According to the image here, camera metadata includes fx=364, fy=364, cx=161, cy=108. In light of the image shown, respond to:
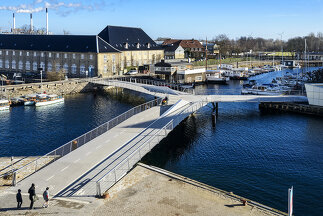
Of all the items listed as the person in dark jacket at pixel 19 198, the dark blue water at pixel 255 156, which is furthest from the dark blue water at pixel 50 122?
the person in dark jacket at pixel 19 198

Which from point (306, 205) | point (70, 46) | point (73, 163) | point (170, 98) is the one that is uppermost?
point (70, 46)

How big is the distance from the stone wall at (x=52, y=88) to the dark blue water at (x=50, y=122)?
4395mm

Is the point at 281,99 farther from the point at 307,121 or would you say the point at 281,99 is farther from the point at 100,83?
the point at 100,83

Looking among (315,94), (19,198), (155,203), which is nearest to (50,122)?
(19,198)

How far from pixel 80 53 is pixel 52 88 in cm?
1331

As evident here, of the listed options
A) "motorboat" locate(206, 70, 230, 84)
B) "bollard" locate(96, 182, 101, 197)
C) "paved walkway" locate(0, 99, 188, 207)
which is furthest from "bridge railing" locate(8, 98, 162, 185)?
"motorboat" locate(206, 70, 230, 84)

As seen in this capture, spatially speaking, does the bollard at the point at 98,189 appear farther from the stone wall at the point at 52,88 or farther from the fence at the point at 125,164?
the stone wall at the point at 52,88

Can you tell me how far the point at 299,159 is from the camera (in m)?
30.7

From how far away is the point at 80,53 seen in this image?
74750mm

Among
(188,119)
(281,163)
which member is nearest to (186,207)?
(281,163)

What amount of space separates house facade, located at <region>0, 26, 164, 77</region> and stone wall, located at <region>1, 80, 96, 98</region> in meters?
4.26

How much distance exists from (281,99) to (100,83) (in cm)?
3305

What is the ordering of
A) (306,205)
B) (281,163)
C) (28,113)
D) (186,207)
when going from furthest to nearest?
(28,113) → (281,163) → (306,205) → (186,207)

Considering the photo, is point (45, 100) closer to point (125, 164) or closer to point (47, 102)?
point (47, 102)
